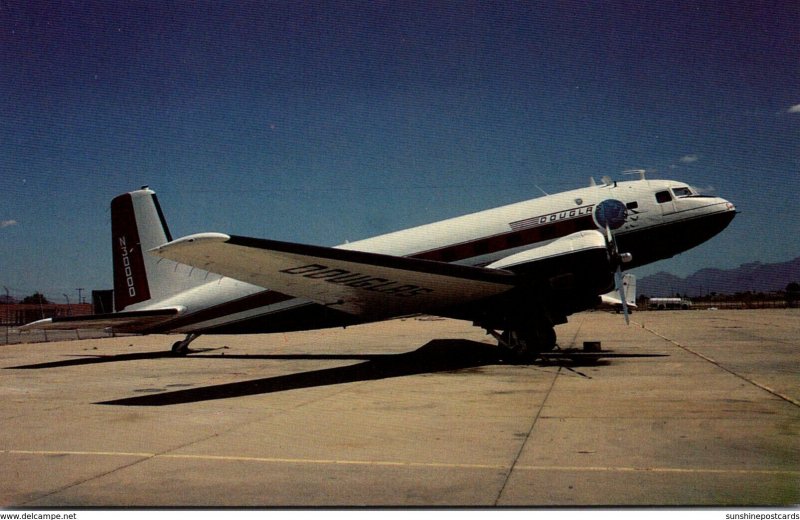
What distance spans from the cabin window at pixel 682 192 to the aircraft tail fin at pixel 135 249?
16560mm

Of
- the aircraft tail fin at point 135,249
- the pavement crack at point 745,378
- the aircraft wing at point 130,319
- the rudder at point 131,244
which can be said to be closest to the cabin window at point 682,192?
the pavement crack at point 745,378

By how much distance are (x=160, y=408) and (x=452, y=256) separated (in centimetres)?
961

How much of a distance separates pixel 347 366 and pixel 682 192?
11.0 metres

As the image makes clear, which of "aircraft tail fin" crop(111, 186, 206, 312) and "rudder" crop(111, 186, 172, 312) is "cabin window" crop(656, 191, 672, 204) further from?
"rudder" crop(111, 186, 172, 312)

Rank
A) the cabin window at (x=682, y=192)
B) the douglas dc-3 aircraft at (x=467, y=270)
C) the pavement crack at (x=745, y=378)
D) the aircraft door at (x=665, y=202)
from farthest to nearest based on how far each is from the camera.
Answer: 1. the cabin window at (x=682, y=192)
2. the aircraft door at (x=665, y=202)
3. the douglas dc-3 aircraft at (x=467, y=270)
4. the pavement crack at (x=745, y=378)

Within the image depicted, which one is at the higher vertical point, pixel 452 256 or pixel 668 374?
pixel 452 256

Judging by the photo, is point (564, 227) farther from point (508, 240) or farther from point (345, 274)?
point (345, 274)

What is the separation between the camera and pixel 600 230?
650 inches

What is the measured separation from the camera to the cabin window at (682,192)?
16953 mm

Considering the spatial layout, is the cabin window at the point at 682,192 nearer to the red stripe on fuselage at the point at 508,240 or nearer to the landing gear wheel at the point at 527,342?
the red stripe on fuselage at the point at 508,240

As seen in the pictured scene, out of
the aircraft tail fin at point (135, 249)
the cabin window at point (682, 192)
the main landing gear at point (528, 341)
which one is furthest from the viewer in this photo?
the aircraft tail fin at point (135, 249)

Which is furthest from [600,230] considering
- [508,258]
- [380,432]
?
[380,432]

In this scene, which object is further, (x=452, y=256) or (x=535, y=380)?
(x=452, y=256)
